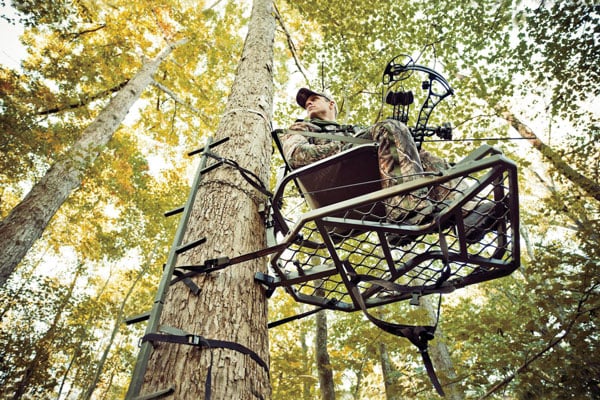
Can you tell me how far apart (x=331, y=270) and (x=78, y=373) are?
54.2 ft

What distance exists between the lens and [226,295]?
1.49 m

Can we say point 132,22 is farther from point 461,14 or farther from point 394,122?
point 394,122

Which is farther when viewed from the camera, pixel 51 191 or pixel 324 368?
pixel 51 191

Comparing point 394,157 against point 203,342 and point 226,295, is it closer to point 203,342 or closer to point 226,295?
point 226,295

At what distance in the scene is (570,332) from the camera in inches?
120

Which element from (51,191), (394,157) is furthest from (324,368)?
(51,191)

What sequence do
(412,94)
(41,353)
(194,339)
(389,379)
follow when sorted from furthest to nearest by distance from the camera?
(41,353) → (389,379) → (412,94) → (194,339)

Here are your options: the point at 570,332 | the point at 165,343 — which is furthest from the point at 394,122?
the point at 570,332

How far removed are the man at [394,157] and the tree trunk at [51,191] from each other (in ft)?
15.1

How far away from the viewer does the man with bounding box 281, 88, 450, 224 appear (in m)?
1.46

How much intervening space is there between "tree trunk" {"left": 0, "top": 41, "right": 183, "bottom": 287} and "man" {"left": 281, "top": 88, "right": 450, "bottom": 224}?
15.1 feet

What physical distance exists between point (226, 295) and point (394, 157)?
1.08m

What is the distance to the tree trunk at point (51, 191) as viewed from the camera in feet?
15.0

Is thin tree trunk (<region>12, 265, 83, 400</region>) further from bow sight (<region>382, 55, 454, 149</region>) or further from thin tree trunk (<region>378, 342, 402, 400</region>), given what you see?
bow sight (<region>382, 55, 454, 149</region>)
